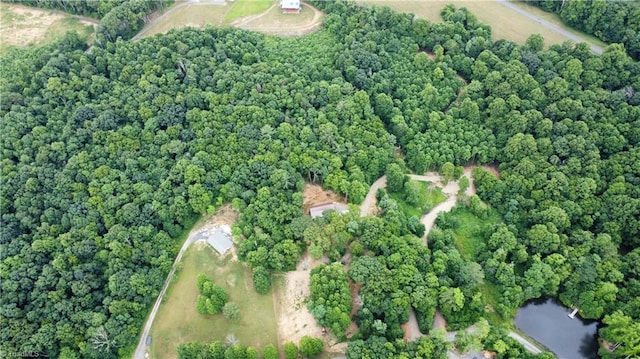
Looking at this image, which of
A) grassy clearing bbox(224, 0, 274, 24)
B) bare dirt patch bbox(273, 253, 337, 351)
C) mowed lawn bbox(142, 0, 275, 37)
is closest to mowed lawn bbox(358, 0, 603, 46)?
grassy clearing bbox(224, 0, 274, 24)

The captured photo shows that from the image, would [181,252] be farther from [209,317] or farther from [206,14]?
[206,14]

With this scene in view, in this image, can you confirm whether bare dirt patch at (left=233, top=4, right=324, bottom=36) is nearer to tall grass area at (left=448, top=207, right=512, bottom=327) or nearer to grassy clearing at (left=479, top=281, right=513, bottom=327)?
tall grass area at (left=448, top=207, right=512, bottom=327)

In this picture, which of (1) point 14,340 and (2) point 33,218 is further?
(2) point 33,218

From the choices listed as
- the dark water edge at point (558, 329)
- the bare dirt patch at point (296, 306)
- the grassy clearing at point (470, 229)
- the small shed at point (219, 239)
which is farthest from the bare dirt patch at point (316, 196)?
the dark water edge at point (558, 329)

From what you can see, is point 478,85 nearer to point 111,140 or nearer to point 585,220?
point 585,220

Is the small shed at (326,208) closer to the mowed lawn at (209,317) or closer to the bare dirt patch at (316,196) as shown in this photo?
the bare dirt patch at (316,196)

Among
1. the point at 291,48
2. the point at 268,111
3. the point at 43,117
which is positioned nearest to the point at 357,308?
the point at 268,111
